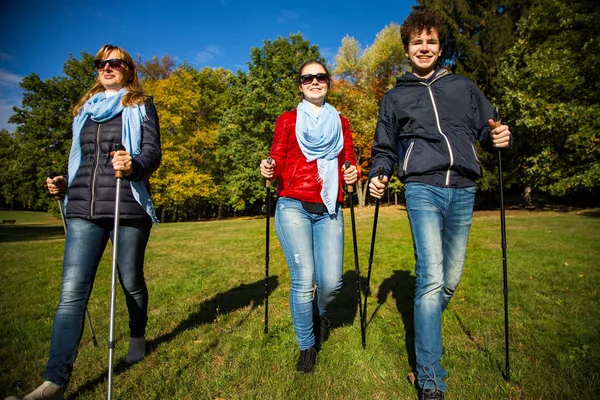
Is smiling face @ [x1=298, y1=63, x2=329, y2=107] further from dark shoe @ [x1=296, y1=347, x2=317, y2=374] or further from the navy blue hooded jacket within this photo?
dark shoe @ [x1=296, y1=347, x2=317, y2=374]

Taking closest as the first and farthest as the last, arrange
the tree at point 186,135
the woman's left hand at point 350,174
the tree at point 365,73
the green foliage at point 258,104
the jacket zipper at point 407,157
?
the jacket zipper at point 407,157 → the woman's left hand at point 350,174 → the green foliage at point 258,104 → the tree at point 186,135 → the tree at point 365,73

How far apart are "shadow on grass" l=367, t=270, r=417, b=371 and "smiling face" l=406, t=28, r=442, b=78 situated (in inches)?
113

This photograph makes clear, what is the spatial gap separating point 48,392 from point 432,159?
11.7ft

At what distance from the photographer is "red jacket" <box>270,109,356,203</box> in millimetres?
3527

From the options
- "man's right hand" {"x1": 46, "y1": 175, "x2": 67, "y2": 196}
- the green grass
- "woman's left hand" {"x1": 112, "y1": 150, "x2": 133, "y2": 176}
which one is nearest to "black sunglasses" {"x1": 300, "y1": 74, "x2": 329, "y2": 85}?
"woman's left hand" {"x1": 112, "y1": 150, "x2": 133, "y2": 176}

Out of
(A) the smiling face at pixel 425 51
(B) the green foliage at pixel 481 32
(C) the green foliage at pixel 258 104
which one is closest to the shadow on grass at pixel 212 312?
(A) the smiling face at pixel 425 51

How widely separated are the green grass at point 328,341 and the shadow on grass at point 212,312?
2cm

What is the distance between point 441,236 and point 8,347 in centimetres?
495

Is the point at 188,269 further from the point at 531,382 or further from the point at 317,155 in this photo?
the point at 531,382

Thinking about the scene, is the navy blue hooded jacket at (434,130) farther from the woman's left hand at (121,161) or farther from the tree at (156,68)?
the tree at (156,68)

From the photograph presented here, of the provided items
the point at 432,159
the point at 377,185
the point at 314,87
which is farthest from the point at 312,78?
the point at 432,159

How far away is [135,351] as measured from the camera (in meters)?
3.65

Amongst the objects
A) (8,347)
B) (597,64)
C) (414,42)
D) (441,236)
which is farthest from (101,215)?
(597,64)

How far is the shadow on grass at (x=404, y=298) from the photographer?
13.1 ft
